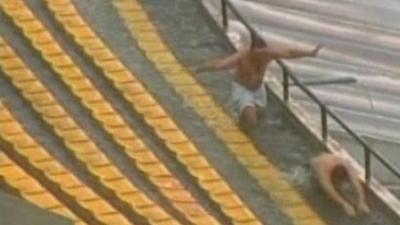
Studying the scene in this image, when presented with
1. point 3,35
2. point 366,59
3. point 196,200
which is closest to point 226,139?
point 196,200

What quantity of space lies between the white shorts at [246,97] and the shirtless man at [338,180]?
70cm

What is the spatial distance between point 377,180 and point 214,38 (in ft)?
5.86

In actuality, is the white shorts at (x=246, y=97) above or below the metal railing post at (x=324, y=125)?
above

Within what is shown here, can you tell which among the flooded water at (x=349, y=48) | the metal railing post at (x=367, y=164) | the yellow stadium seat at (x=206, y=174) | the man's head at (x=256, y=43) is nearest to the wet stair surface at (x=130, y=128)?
the yellow stadium seat at (x=206, y=174)

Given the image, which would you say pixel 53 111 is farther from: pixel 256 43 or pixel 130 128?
pixel 256 43

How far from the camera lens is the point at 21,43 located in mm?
14250

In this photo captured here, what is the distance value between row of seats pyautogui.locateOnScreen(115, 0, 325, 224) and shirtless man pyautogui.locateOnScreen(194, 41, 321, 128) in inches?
6.8

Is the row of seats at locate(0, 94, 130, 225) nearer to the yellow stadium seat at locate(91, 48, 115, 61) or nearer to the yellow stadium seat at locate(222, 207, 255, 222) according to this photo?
the yellow stadium seat at locate(222, 207, 255, 222)

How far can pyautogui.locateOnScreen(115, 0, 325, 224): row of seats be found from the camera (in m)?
13.4

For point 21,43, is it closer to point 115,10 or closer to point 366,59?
point 115,10

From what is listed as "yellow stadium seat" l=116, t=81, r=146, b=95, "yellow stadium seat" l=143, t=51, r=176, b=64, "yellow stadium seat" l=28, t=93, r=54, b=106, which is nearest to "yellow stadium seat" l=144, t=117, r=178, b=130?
"yellow stadium seat" l=116, t=81, r=146, b=95

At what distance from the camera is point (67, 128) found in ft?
44.0

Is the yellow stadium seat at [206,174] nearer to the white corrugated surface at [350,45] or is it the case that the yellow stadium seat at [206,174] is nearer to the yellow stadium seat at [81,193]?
the yellow stadium seat at [81,193]

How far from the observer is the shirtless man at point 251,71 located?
13.6 m
